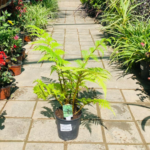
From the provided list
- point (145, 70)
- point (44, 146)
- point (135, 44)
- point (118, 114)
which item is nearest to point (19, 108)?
point (44, 146)

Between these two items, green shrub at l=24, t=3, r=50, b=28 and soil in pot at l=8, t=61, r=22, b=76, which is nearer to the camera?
soil in pot at l=8, t=61, r=22, b=76

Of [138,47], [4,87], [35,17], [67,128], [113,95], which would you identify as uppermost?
[35,17]

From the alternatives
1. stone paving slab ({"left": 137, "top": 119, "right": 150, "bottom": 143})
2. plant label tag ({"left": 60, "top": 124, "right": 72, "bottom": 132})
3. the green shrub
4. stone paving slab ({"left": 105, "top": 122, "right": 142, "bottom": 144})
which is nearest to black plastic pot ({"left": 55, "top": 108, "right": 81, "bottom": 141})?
plant label tag ({"left": 60, "top": 124, "right": 72, "bottom": 132})

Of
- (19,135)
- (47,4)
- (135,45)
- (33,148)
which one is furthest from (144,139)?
(47,4)

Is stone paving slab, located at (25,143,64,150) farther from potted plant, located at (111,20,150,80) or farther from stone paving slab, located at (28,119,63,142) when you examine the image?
potted plant, located at (111,20,150,80)

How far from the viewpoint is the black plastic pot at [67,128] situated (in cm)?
242

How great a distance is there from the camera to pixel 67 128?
2.48m

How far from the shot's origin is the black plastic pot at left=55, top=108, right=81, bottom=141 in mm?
2424

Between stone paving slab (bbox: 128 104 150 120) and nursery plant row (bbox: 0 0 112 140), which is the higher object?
nursery plant row (bbox: 0 0 112 140)

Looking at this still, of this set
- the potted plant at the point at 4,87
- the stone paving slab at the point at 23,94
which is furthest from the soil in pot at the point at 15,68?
the potted plant at the point at 4,87

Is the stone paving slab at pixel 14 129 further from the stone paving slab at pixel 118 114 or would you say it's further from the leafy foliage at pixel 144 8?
the leafy foliage at pixel 144 8

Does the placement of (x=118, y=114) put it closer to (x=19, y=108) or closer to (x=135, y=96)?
(x=135, y=96)

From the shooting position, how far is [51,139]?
2.64m

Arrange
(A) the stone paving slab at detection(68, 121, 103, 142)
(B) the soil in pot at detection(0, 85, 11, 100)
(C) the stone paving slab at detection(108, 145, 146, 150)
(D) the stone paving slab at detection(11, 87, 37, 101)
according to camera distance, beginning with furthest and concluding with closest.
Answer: (D) the stone paving slab at detection(11, 87, 37, 101) < (B) the soil in pot at detection(0, 85, 11, 100) < (A) the stone paving slab at detection(68, 121, 103, 142) < (C) the stone paving slab at detection(108, 145, 146, 150)
